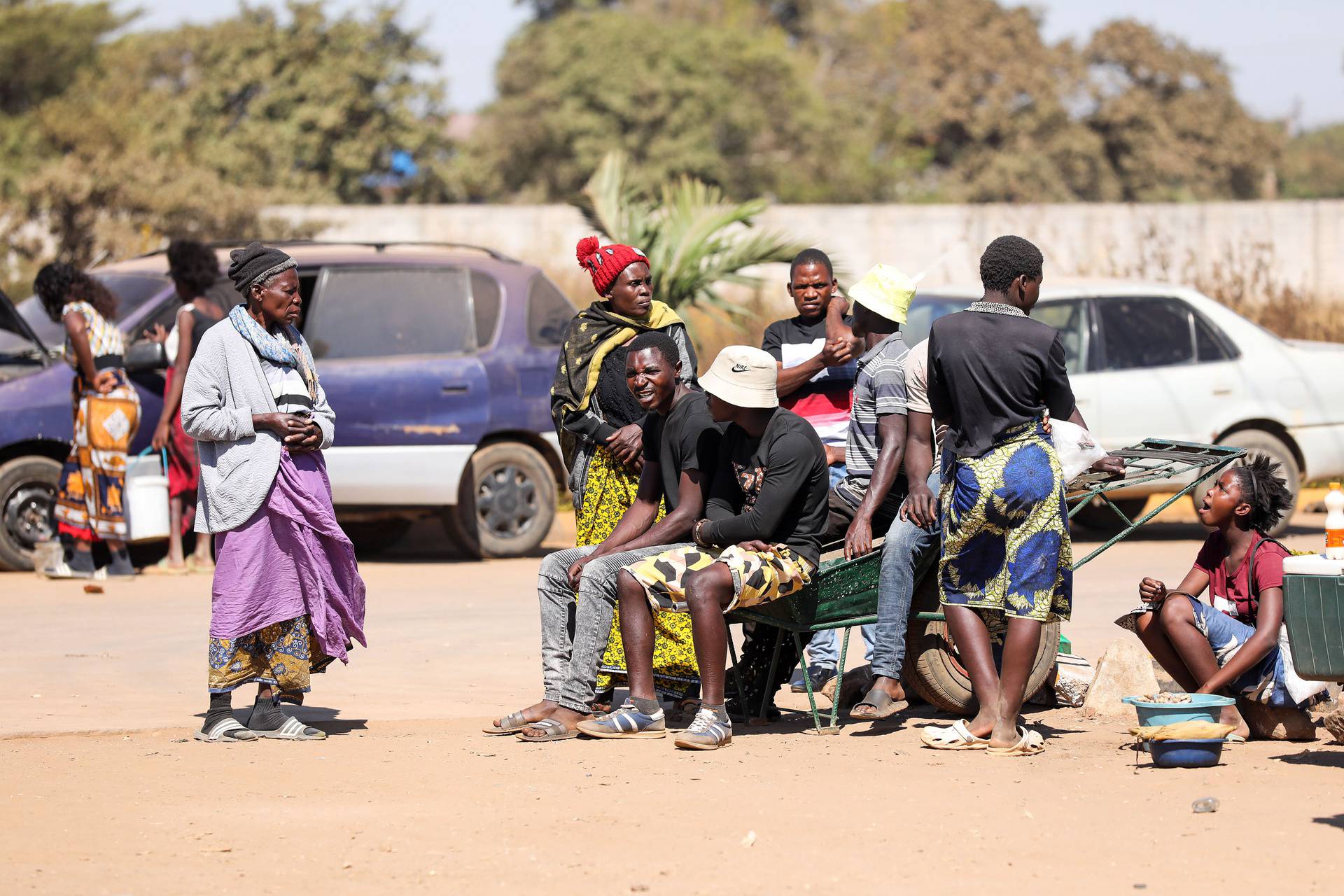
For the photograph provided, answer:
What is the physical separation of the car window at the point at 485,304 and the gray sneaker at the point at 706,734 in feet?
19.4

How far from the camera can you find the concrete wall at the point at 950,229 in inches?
1077

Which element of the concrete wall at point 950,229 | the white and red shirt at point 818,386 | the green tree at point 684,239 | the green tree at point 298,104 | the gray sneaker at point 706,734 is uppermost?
the green tree at point 298,104

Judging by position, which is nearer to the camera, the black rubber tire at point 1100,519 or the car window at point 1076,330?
the car window at point 1076,330

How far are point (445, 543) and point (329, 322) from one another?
243 cm

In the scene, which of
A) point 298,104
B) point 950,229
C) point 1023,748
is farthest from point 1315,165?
point 1023,748

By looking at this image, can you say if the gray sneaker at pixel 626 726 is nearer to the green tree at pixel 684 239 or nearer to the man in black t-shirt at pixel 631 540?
the man in black t-shirt at pixel 631 540

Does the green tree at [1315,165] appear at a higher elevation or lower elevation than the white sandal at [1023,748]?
higher

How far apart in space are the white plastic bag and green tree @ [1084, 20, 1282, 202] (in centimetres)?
4082

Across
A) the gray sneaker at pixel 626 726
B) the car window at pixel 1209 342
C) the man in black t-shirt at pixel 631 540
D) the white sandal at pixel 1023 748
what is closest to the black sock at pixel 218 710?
the man in black t-shirt at pixel 631 540

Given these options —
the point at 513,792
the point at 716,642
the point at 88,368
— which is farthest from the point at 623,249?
the point at 88,368

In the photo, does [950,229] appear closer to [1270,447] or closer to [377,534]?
[1270,447]

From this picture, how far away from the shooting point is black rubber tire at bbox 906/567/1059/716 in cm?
662

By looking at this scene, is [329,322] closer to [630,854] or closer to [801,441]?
[801,441]

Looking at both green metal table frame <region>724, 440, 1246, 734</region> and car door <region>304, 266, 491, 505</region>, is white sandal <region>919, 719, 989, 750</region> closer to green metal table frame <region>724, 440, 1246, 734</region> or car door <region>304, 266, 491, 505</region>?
green metal table frame <region>724, 440, 1246, 734</region>
